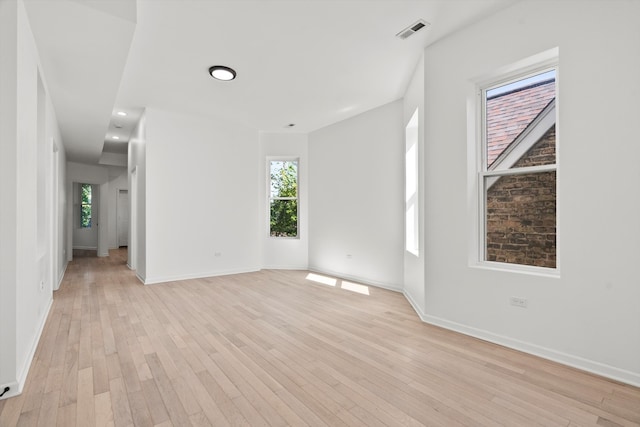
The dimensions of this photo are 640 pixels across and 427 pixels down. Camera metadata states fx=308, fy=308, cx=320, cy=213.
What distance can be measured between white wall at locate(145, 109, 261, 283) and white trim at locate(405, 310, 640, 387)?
400cm

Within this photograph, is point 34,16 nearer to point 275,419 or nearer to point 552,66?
point 275,419

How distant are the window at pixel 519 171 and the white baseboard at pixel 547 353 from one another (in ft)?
2.15

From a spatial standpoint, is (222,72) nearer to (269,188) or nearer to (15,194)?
(15,194)

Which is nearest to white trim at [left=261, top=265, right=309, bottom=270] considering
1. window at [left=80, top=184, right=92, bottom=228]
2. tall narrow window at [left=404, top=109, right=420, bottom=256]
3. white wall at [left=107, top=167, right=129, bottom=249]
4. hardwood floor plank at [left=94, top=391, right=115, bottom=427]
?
tall narrow window at [left=404, top=109, right=420, bottom=256]

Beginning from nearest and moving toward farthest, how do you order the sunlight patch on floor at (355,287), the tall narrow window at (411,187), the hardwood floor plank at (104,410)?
the hardwood floor plank at (104,410) → the tall narrow window at (411,187) → the sunlight patch on floor at (355,287)

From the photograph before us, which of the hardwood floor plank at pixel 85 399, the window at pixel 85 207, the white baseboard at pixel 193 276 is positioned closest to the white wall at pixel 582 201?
the hardwood floor plank at pixel 85 399

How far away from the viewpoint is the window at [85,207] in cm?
1030

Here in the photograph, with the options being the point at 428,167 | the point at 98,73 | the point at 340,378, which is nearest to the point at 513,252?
the point at 428,167

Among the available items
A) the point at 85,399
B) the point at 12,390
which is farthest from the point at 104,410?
the point at 12,390

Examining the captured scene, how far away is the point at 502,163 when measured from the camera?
9.32 ft

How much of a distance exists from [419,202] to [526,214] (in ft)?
3.77

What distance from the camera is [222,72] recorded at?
3.72 m

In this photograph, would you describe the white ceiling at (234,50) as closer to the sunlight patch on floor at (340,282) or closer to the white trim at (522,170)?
the white trim at (522,170)

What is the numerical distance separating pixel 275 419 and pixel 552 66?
3283 mm
